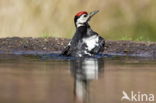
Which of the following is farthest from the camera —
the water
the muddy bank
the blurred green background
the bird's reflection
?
the blurred green background

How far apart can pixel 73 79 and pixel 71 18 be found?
13060mm

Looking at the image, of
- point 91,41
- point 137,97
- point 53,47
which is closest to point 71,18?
point 53,47

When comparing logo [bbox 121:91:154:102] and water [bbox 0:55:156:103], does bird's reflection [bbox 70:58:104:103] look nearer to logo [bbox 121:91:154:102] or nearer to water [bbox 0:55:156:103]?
water [bbox 0:55:156:103]

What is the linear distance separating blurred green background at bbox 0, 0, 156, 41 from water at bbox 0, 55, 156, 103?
6.42 meters

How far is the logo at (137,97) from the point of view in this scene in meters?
9.28

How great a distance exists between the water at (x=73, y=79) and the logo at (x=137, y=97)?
11 cm

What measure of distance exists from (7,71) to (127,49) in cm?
624

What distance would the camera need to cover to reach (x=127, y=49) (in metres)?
19.6

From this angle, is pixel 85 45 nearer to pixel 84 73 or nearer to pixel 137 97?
pixel 84 73

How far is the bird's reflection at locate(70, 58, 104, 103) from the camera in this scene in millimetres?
10367

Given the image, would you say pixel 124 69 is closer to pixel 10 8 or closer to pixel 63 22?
pixel 63 22

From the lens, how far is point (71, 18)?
83.0 ft

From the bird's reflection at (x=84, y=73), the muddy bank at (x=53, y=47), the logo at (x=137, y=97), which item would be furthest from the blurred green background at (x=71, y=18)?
the logo at (x=137, y=97)

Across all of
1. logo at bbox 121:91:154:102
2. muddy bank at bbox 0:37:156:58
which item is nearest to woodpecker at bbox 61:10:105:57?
muddy bank at bbox 0:37:156:58
